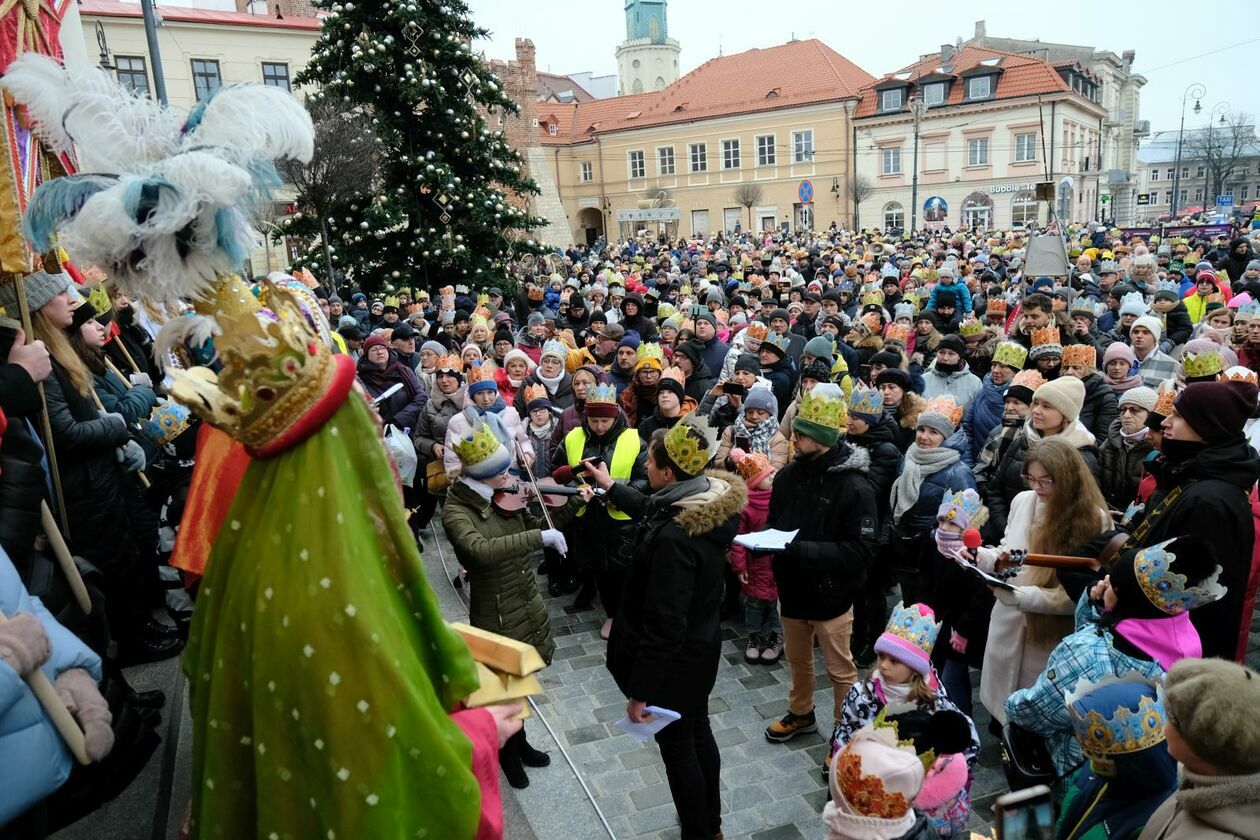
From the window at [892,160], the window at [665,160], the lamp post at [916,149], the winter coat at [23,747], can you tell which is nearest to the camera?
the winter coat at [23,747]

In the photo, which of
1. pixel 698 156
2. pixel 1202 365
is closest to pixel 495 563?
pixel 1202 365

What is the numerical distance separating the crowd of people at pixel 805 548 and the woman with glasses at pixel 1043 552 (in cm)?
2

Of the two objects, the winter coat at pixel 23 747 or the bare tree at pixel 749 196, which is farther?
the bare tree at pixel 749 196

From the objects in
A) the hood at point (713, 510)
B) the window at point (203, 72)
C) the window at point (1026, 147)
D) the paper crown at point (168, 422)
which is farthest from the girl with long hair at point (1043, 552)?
the window at point (1026, 147)

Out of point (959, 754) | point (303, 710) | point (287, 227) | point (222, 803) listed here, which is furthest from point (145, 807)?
point (287, 227)

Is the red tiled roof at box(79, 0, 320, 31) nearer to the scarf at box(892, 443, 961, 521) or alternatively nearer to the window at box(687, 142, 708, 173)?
the window at box(687, 142, 708, 173)

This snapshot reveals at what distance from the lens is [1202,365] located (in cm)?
593

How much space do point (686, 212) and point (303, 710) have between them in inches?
2428

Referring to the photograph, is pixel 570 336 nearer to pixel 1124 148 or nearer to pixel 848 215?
pixel 848 215

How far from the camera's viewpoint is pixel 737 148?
57875mm

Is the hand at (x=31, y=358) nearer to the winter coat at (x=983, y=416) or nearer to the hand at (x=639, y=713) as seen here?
the hand at (x=639, y=713)

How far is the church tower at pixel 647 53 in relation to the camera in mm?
95750

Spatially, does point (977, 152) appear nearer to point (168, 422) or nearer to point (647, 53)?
point (647, 53)

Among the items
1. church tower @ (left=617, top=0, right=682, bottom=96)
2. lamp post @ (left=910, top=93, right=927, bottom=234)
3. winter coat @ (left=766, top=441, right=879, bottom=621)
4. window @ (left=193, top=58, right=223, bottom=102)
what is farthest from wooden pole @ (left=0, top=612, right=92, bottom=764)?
church tower @ (left=617, top=0, right=682, bottom=96)
